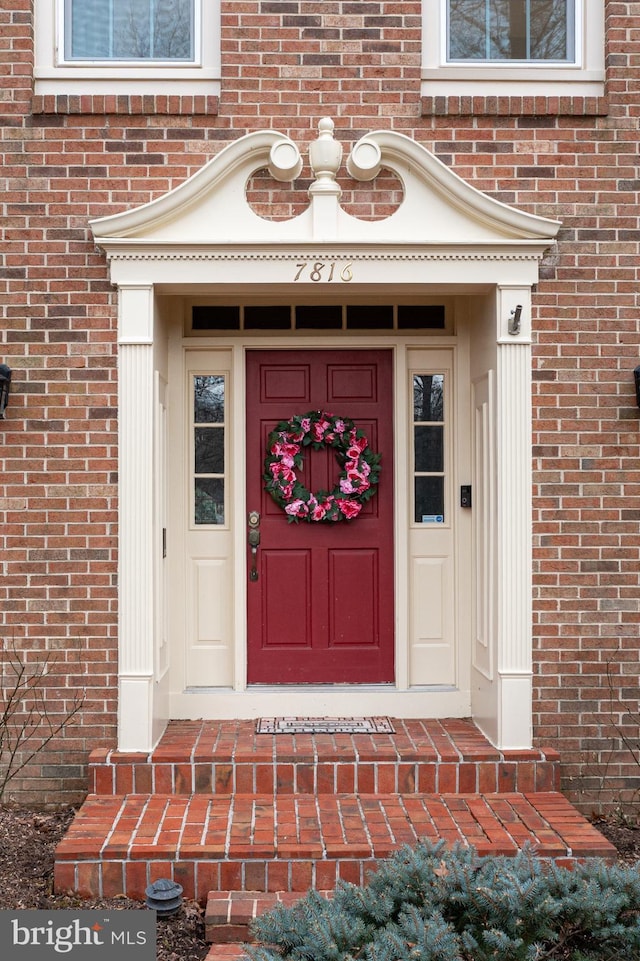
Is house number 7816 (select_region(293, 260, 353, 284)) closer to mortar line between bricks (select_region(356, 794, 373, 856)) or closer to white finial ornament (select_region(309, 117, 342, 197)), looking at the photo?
white finial ornament (select_region(309, 117, 342, 197))

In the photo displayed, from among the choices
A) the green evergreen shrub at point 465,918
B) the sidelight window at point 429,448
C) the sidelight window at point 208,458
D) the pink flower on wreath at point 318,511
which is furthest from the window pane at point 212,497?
the green evergreen shrub at point 465,918

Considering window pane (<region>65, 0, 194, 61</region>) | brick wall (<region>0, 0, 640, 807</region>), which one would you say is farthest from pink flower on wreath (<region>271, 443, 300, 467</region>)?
window pane (<region>65, 0, 194, 61</region>)

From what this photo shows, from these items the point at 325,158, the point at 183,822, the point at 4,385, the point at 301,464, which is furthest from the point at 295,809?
the point at 325,158

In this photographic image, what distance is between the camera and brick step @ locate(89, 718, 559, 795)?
186 inches

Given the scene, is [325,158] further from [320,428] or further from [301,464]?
[301,464]

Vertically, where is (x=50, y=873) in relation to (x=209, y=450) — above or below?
below

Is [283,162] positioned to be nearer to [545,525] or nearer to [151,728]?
[545,525]

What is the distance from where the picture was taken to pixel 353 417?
5621mm

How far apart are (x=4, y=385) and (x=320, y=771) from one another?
2624 mm

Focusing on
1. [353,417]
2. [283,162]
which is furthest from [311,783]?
[283,162]

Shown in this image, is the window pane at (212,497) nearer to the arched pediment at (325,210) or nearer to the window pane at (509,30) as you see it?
the arched pediment at (325,210)

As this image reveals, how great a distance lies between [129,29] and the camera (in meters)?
5.17

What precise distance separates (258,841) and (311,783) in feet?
2.18

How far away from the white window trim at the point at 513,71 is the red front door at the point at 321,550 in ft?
5.19
